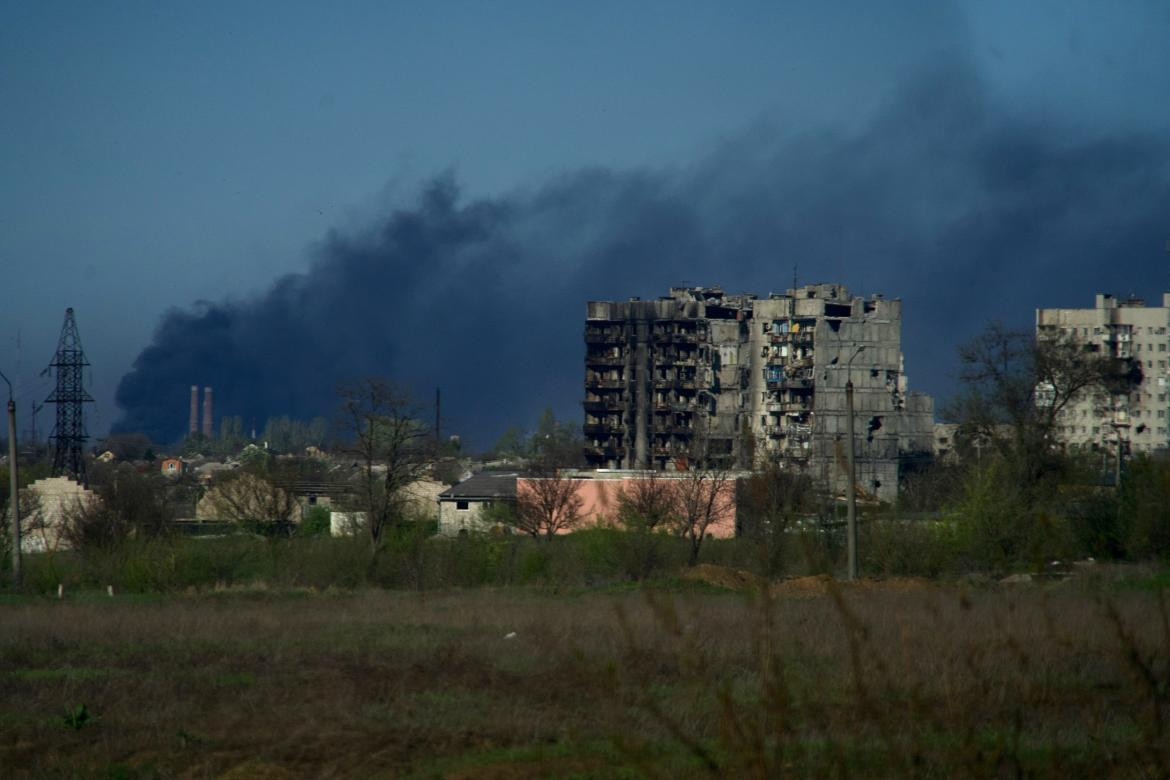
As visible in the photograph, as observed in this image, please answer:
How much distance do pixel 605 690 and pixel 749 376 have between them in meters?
102

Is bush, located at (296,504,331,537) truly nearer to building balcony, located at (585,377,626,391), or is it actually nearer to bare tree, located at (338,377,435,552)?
bare tree, located at (338,377,435,552)

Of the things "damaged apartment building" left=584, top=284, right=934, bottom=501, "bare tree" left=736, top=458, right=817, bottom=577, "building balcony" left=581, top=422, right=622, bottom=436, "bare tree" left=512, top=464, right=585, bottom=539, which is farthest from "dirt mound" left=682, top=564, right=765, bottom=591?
"building balcony" left=581, top=422, right=622, bottom=436

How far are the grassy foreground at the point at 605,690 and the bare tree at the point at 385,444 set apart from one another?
25.3 metres

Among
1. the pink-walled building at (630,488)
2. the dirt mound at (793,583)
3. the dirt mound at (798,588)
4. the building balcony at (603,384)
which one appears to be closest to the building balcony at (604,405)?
the building balcony at (603,384)

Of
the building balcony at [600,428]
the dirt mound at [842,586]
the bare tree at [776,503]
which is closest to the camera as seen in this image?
the dirt mound at [842,586]

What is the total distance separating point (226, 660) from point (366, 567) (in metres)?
20.0

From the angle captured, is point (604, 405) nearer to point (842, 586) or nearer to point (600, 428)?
point (600, 428)

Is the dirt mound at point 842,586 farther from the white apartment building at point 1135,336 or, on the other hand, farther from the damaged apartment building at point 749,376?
the white apartment building at point 1135,336

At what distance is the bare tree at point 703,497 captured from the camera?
49.3m

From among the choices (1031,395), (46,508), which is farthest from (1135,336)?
(46,508)

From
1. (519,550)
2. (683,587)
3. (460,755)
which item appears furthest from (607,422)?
(460,755)

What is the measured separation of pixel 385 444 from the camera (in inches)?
2080

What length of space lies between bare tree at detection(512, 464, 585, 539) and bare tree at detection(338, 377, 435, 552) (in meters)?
7.70

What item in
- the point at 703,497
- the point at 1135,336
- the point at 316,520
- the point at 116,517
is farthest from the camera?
the point at 1135,336
